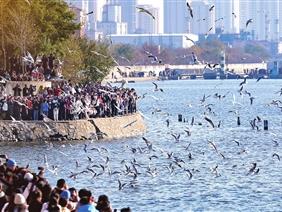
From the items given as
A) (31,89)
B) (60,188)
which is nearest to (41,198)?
(60,188)

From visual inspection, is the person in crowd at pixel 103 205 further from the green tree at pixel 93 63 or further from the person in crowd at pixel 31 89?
the green tree at pixel 93 63

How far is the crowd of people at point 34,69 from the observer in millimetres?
73156

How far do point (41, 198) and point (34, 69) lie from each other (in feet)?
175

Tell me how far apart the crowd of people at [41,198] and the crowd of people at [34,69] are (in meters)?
45.8

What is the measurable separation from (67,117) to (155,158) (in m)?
7.01

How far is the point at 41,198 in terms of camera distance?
23438 millimetres

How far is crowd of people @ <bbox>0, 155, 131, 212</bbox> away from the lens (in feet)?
72.1

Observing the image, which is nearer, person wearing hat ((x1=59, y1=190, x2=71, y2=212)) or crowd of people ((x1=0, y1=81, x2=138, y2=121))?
person wearing hat ((x1=59, y1=190, x2=71, y2=212))

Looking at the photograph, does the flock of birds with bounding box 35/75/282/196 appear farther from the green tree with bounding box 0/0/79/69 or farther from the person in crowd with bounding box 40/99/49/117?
the green tree with bounding box 0/0/79/69

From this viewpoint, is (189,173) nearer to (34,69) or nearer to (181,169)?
(181,169)

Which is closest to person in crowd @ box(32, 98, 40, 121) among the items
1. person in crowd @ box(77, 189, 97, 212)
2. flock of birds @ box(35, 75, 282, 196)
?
flock of birds @ box(35, 75, 282, 196)

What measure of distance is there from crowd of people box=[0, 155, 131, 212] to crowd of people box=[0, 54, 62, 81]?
150 ft

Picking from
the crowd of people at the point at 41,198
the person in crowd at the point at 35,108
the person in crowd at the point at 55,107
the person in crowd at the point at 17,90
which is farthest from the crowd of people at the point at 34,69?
the crowd of people at the point at 41,198

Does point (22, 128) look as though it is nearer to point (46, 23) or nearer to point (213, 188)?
point (213, 188)
